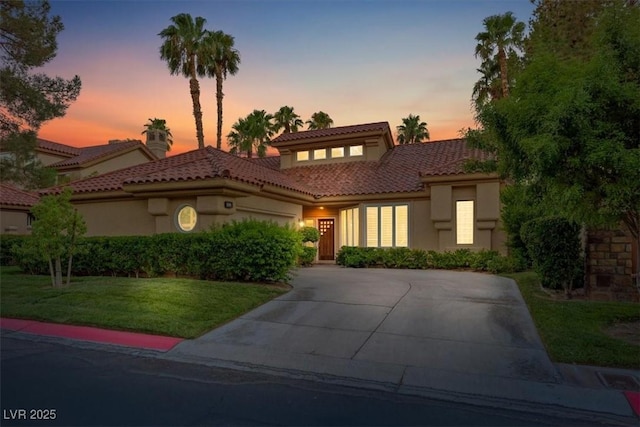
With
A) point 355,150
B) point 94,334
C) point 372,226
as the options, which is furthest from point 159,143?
point 94,334

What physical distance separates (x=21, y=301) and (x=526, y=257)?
1571 centimetres

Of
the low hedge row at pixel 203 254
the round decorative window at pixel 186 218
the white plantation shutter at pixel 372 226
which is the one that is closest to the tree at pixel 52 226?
the low hedge row at pixel 203 254

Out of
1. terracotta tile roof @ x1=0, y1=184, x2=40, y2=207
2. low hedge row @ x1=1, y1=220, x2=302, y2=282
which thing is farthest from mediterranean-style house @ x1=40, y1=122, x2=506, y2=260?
terracotta tile roof @ x1=0, y1=184, x2=40, y2=207

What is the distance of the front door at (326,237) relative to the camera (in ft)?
65.9

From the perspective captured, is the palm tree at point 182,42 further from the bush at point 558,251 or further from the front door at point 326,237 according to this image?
the bush at point 558,251

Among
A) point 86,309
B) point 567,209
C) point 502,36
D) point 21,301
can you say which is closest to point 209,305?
point 86,309

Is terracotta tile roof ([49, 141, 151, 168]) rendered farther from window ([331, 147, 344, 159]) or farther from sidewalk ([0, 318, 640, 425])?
sidewalk ([0, 318, 640, 425])

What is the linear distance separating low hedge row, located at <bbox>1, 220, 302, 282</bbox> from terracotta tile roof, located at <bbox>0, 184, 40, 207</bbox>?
11.7m

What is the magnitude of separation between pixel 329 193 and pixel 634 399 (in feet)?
49.2

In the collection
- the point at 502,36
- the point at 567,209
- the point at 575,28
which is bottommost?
the point at 567,209

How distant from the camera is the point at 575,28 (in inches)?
411

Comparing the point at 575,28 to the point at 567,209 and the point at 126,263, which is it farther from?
the point at 126,263

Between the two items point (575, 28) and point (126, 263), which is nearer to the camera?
point (575, 28)

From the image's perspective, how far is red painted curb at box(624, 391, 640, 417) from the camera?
4.46 m
